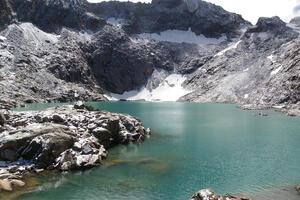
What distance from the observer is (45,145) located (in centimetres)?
6244

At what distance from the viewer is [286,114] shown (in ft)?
474

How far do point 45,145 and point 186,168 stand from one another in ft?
67.0

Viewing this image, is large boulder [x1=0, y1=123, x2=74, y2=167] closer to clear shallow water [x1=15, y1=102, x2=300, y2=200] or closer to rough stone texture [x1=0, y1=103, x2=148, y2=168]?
rough stone texture [x1=0, y1=103, x2=148, y2=168]

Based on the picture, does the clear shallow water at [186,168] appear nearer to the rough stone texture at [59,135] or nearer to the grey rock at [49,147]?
the grey rock at [49,147]

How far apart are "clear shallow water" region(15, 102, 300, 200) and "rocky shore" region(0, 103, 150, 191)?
2943 mm

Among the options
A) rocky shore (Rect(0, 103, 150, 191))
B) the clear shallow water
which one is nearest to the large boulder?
rocky shore (Rect(0, 103, 150, 191))

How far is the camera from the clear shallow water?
51.1 metres

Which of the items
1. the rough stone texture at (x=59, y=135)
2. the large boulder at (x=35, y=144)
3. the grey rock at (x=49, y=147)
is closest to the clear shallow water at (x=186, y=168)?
the grey rock at (x=49, y=147)

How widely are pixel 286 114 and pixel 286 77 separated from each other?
42383 mm

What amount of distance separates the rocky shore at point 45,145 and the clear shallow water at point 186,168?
2.94 m

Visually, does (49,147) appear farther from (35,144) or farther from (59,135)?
(59,135)

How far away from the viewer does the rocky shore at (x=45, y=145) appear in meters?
59.7

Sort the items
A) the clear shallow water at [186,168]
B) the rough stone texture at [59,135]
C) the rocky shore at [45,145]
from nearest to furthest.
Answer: the clear shallow water at [186,168] → the rocky shore at [45,145] → the rough stone texture at [59,135]

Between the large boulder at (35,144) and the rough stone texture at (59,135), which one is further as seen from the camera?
the rough stone texture at (59,135)
